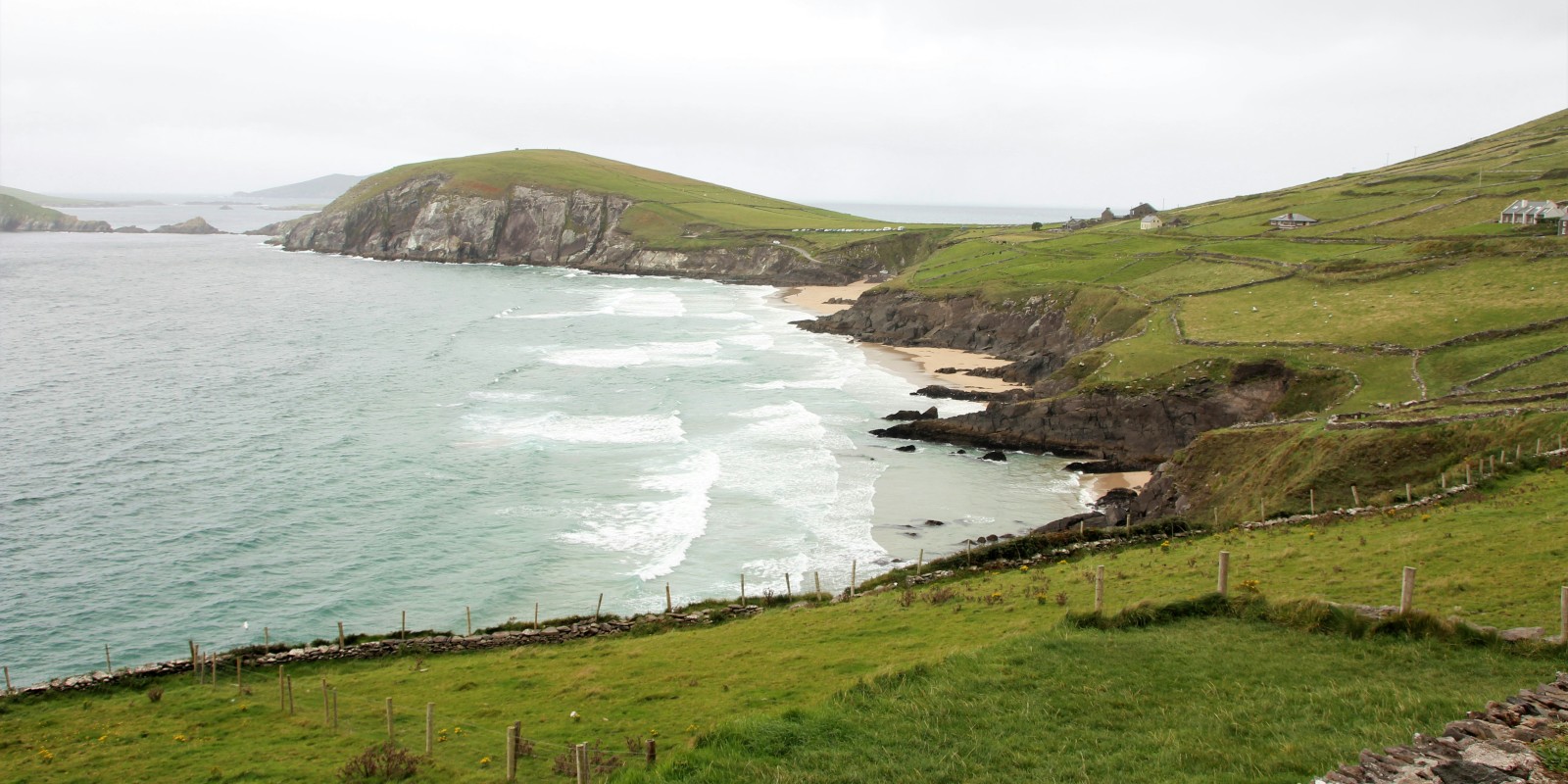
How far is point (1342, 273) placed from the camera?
266 feet

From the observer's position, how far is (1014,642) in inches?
917

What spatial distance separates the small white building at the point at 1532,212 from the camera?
84.8m

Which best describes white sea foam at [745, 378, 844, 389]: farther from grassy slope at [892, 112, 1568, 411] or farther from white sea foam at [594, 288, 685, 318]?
white sea foam at [594, 288, 685, 318]

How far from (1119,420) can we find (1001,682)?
46076 millimetres

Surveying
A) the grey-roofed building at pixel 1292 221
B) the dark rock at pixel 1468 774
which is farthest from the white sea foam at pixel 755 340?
the dark rock at pixel 1468 774

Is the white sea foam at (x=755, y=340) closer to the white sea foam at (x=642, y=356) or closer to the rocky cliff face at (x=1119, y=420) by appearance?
the white sea foam at (x=642, y=356)

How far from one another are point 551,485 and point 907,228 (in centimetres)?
14861

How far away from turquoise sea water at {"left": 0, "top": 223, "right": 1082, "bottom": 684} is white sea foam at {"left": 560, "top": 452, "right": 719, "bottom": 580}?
0.62 feet

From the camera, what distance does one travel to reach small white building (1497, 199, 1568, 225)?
84.8 m

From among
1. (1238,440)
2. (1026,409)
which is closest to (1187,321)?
(1026,409)

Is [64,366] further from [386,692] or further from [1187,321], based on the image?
[1187,321]

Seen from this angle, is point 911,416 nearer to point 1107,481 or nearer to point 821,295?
point 1107,481

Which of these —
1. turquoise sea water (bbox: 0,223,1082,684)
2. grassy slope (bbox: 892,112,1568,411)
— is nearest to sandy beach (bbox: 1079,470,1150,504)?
turquoise sea water (bbox: 0,223,1082,684)

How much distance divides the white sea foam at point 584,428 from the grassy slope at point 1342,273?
28.9 metres
